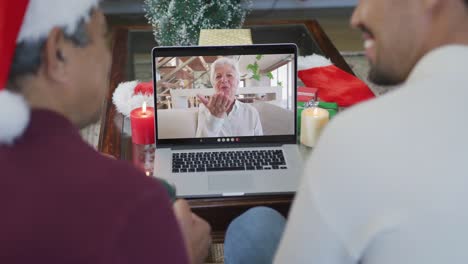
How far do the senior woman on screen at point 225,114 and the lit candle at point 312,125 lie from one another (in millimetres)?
103

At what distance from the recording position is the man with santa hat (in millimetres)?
658

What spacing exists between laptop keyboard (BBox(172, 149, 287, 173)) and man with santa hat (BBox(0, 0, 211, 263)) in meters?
0.62

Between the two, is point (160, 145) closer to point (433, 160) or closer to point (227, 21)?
point (227, 21)

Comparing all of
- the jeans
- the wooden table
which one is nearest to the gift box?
the wooden table

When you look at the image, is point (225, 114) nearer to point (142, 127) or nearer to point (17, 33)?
point (142, 127)

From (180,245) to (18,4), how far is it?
331 mm

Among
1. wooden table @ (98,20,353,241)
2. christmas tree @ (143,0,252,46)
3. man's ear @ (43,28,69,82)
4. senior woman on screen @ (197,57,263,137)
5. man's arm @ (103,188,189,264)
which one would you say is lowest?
wooden table @ (98,20,353,241)

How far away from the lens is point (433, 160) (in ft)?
2.33

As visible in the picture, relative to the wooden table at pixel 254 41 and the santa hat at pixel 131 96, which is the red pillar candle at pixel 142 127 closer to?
the wooden table at pixel 254 41

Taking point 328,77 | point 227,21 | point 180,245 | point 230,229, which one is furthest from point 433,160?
point 227,21

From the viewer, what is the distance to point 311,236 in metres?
0.78

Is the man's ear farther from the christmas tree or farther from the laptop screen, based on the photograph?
the christmas tree

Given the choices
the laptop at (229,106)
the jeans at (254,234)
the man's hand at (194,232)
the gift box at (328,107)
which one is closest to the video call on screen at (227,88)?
the laptop at (229,106)

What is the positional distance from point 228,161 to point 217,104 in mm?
155
